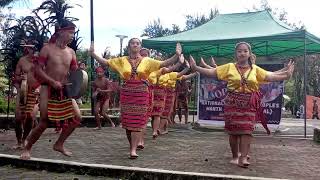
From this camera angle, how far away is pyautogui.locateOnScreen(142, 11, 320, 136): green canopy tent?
1273 cm

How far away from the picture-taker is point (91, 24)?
55.3ft

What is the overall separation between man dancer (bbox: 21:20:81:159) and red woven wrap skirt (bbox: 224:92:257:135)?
7.09 ft

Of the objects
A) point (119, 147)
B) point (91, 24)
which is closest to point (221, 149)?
point (119, 147)

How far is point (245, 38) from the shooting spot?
13078 millimetres

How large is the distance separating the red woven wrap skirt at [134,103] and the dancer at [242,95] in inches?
36.9

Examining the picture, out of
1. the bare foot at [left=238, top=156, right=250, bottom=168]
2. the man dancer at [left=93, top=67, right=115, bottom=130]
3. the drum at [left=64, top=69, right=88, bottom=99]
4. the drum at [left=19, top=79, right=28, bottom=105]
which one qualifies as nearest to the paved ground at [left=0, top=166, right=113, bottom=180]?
the drum at [left=64, top=69, right=88, bottom=99]

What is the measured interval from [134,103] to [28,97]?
209 cm

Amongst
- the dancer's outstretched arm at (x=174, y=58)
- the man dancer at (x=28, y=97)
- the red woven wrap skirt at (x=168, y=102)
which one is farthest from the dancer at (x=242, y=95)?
the red woven wrap skirt at (x=168, y=102)

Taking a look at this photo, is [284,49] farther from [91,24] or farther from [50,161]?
[50,161]

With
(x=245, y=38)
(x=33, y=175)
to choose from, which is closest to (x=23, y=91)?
(x=33, y=175)

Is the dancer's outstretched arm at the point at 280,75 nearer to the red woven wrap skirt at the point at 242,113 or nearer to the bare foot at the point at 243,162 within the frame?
the red woven wrap skirt at the point at 242,113

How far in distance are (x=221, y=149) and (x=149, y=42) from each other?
616 centimetres

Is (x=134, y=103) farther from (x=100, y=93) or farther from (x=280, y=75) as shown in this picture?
(x=100, y=93)

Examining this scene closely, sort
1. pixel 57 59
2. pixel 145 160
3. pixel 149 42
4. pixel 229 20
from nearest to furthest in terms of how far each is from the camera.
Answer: pixel 57 59 < pixel 145 160 < pixel 149 42 < pixel 229 20
